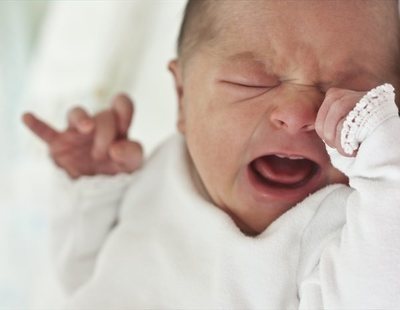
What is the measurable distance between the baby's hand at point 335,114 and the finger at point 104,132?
0.54 metres

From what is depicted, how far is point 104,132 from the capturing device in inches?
54.3

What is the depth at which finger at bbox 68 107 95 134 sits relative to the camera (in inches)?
53.2

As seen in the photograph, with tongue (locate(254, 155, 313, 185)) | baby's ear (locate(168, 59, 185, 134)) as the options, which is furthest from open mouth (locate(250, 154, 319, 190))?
baby's ear (locate(168, 59, 185, 134))

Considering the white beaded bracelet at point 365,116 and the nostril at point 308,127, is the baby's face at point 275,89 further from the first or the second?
the white beaded bracelet at point 365,116

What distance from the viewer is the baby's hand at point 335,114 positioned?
0.93m

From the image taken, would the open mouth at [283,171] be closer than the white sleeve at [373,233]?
No

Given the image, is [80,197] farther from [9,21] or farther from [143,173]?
[9,21]

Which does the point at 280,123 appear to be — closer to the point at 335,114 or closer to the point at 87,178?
the point at 335,114

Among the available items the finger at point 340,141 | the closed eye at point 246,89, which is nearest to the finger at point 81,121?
the closed eye at point 246,89

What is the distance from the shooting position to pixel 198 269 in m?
1.15

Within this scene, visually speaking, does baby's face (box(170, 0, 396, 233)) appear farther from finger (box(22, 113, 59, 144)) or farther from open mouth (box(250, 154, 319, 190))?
finger (box(22, 113, 59, 144))

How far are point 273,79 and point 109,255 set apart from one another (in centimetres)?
46

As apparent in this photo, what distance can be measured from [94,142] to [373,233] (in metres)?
0.68

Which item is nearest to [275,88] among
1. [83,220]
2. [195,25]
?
[195,25]
